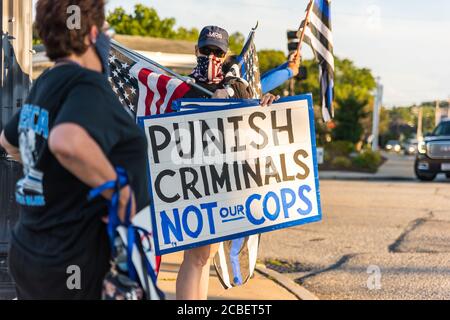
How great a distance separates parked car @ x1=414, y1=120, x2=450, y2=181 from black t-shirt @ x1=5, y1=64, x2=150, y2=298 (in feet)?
70.9

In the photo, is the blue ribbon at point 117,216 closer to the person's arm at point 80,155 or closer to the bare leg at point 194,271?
the person's arm at point 80,155

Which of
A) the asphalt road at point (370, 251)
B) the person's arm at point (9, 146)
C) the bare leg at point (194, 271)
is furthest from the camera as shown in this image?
the asphalt road at point (370, 251)

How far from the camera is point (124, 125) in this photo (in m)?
2.75

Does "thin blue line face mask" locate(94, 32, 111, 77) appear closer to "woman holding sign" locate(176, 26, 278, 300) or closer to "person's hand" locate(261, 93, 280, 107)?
"person's hand" locate(261, 93, 280, 107)

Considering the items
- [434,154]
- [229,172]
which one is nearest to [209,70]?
[229,172]

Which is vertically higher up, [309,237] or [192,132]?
[192,132]

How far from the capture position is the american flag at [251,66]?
244 inches

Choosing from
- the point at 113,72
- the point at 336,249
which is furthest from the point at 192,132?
the point at 336,249

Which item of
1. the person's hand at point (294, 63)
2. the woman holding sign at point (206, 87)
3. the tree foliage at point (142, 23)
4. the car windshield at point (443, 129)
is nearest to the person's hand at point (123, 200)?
the woman holding sign at point (206, 87)

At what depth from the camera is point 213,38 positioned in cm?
523

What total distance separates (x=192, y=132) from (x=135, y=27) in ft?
124

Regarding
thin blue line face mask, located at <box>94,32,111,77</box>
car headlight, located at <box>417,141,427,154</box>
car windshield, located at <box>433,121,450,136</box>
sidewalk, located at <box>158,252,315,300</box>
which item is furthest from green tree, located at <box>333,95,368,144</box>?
thin blue line face mask, located at <box>94,32,111,77</box>

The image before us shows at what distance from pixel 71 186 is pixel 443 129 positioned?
23.0 metres

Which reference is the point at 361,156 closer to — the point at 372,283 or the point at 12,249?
the point at 372,283
